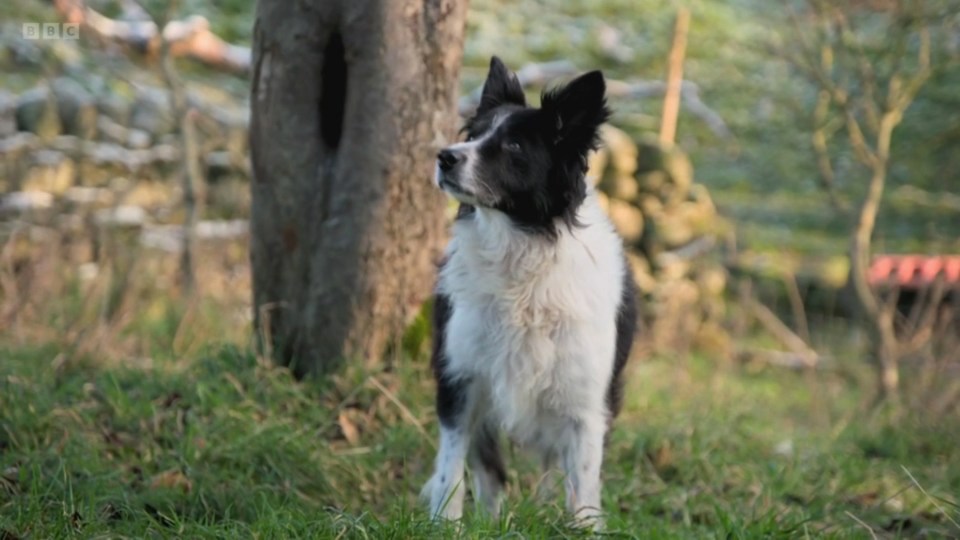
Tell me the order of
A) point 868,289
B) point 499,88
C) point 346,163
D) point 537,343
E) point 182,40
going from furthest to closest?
point 182,40, point 868,289, point 346,163, point 499,88, point 537,343

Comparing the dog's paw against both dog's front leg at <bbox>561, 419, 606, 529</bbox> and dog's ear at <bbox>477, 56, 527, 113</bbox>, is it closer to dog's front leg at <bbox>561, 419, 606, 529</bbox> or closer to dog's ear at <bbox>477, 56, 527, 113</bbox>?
dog's front leg at <bbox>561, 419, 606, 529</bbox>

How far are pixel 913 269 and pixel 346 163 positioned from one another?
9.98 meters

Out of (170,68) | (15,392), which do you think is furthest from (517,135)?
(170,68)

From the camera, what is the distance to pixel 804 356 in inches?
428

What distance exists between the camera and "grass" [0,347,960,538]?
365 centimetres

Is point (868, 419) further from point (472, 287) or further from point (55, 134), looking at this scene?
point (55, 134)

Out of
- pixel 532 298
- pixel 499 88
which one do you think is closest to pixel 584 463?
pixel 532 298

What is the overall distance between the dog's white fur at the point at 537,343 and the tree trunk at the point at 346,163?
1069 mm

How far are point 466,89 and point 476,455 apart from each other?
35.9ft

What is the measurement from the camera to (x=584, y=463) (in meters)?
4.24

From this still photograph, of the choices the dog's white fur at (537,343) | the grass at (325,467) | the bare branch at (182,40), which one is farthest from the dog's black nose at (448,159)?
the bare branch at (182,40)

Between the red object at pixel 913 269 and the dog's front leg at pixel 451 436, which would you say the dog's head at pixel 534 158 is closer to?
the dog's front leg at pixel 451 436

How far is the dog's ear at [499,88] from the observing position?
4.39 m

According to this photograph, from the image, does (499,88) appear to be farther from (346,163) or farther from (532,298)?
(346,163)
